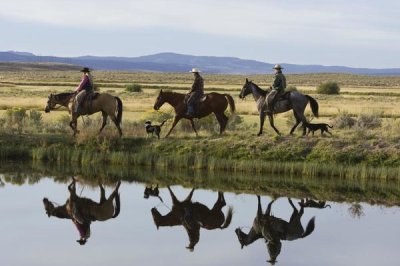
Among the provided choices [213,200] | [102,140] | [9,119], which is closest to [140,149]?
[102,140]

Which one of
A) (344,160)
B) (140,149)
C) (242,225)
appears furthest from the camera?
(140,149)

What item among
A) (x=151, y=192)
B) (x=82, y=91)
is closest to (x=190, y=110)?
(x=82, y=91)

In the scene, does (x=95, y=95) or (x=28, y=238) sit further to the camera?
(x=95, y=95)

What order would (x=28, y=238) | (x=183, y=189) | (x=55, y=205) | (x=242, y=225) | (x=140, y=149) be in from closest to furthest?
(x=28, y=238), (x=242, y=225), (x=55, y=205), (x=183, y=189), (x=140, y=149)

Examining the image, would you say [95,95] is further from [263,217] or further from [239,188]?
[263,217]

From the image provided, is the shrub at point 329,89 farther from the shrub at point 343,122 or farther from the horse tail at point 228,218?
the horse tail at point 228,218

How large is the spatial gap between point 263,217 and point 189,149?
270 inches

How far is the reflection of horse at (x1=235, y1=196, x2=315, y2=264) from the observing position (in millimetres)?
11977

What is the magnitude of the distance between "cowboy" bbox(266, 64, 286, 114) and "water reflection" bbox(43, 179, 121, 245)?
5.98m

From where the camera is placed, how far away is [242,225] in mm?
13367

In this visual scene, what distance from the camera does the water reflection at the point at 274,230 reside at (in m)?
11.9

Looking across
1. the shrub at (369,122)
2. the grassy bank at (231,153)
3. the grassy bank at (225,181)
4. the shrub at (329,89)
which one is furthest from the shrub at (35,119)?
the shrub at (329,89)

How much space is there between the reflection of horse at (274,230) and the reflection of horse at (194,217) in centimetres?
63

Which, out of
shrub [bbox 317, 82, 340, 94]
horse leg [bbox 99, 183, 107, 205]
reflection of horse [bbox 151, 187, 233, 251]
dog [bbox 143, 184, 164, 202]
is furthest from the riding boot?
shrub [bbox 317, 82, 340, 94]
